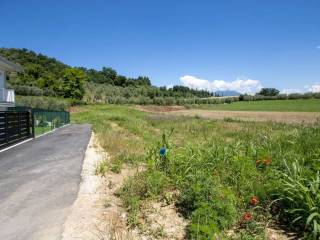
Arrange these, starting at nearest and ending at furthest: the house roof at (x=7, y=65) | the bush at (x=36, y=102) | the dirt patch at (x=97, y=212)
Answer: the dirt patch at (x=97, y=212) < the house roof at (x=7, y=65) < the bush at (x=36, y=102)

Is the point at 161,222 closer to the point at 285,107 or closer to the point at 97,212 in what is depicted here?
the point at 97,212

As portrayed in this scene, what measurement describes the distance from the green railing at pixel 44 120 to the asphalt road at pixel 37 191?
23.7 ft

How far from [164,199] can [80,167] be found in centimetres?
405

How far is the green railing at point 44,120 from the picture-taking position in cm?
1828

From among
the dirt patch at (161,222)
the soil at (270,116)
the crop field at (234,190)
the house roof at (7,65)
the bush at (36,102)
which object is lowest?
the soil at (270,116)

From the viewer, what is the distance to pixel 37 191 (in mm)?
6285

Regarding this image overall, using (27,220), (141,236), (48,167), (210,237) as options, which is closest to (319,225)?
(210,237)

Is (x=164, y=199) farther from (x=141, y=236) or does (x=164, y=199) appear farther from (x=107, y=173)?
(x=107, y=173)

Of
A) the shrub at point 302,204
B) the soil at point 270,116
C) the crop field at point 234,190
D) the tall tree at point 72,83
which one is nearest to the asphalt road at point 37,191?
the crop field at point 234,190

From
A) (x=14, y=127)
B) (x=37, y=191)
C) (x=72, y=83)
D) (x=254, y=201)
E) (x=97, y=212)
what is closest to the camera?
(x=254, y=201)

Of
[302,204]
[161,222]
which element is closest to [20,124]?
[161,222]

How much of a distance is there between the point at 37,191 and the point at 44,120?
15.1 m

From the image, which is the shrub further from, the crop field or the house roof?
the house roof

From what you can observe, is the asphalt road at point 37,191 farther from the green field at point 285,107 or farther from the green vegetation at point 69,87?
the green field at point 285,107
